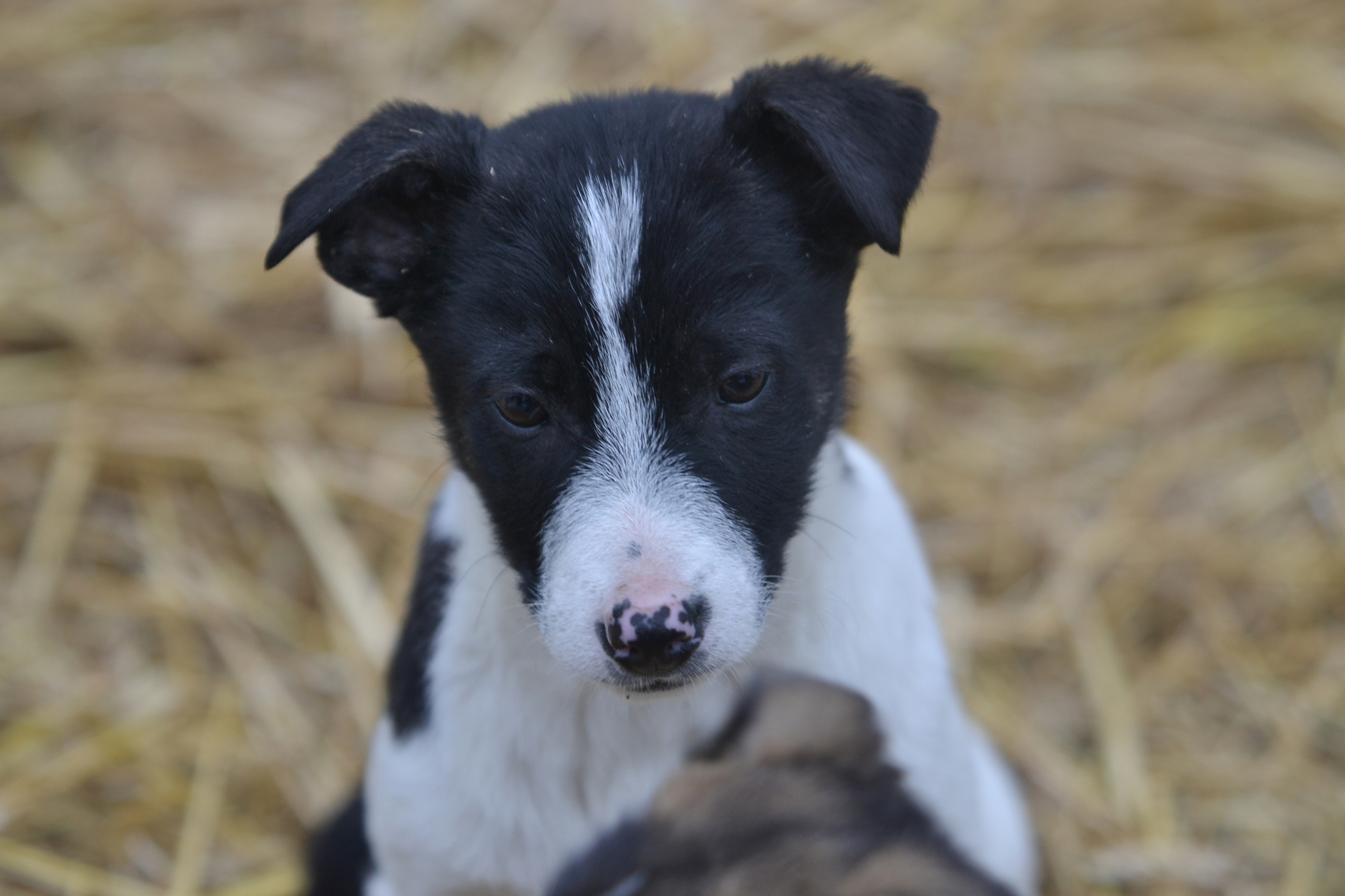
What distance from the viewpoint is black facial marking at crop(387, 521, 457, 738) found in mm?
2648

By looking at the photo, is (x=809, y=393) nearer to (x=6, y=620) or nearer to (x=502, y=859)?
(x=502, y=859)

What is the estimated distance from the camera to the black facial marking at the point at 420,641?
104 inches

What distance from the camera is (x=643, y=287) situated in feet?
7.09

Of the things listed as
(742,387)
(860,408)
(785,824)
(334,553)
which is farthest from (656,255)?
(334,553)

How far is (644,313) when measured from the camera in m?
2.16

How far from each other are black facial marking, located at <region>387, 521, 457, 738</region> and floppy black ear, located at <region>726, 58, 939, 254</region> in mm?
1009

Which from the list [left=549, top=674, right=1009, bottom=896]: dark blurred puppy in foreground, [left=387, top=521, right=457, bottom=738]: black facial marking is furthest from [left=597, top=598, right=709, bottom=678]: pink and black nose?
[left=387, top=521, right=457, bottom=738]: black facial marking

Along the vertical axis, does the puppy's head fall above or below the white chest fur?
above

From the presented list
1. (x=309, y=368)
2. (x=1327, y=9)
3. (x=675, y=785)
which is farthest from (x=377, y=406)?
(x=1327, y=9)

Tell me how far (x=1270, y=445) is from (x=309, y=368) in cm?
324

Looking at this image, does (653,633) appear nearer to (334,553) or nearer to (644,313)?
(644,313)

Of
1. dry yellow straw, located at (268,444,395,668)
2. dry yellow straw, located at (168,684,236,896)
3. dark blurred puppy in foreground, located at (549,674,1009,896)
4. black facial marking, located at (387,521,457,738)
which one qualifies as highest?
dark blurred puppy in foreground, located at (549,674,1009,896)

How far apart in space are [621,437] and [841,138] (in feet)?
2.00

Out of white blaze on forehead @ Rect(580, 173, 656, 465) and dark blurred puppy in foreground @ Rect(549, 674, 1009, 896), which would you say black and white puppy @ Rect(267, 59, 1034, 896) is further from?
dark blurred puppy in foreground @ Rect(549, 674, 1009, 896)
